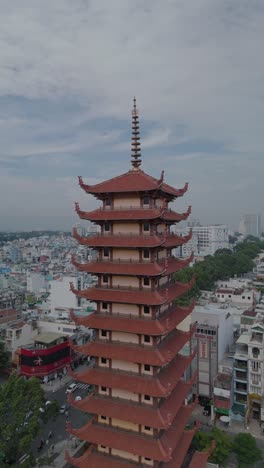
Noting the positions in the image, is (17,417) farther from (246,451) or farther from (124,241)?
(124,241)

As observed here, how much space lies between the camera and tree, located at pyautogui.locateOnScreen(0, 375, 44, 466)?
2591 cm

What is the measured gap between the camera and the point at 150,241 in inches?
684

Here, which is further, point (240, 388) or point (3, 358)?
point (3, 358)

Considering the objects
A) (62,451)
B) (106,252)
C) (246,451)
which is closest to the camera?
(106,252)

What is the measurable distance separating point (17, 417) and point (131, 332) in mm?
15953

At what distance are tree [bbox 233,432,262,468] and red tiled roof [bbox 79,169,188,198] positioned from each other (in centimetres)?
2112

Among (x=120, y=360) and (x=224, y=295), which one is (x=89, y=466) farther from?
(x=224, y=295)

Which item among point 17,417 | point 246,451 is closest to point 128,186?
point 17,417

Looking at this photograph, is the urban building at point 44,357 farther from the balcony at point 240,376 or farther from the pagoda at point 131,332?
the pagoda at point 131,332

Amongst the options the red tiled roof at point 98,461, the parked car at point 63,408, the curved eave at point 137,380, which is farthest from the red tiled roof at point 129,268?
the parked car at point 63,408

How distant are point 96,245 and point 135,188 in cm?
360

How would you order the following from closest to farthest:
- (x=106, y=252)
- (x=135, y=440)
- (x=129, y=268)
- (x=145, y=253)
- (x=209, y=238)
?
(x=135, y=440), (x=129, y=268), (x=145, y=253), (x=106, y=252), (x=209, y=238)

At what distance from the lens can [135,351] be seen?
1738 cm

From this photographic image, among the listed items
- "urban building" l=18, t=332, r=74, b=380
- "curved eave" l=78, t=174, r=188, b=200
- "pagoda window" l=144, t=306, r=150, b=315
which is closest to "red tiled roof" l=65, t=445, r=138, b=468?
"pagoda window" l=144, t=306, r=150, b=315
